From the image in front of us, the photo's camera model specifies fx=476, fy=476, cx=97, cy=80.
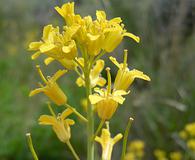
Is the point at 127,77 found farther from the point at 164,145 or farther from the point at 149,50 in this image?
the point at 149,50

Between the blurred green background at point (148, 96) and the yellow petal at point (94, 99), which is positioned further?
the blurred green background at point (148, 96)

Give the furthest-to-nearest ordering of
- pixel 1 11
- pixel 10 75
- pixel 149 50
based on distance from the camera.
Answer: pixel 1 11 < pixel 10 75 < pixel 149 50

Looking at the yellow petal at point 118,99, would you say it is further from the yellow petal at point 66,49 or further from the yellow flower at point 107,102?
the yellow petal at point 66,49

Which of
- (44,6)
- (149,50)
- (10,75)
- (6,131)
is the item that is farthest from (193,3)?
(44,6)

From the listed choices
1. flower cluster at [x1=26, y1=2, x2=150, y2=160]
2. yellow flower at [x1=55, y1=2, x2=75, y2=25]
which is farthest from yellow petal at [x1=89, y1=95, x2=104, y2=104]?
yellow flower at [x1=55, y1=2, x2=75, y2=25]

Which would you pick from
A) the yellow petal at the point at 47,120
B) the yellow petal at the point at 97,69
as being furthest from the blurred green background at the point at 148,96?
the yellow petal at the point at 47,120

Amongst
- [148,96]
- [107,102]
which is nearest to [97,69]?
[107,102]

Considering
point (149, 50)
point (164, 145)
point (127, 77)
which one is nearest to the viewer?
point (127, 77)

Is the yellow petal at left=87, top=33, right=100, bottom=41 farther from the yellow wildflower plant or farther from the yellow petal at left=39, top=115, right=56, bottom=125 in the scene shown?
the yellow petal at left=39, top=115, right=56, bottom=125
